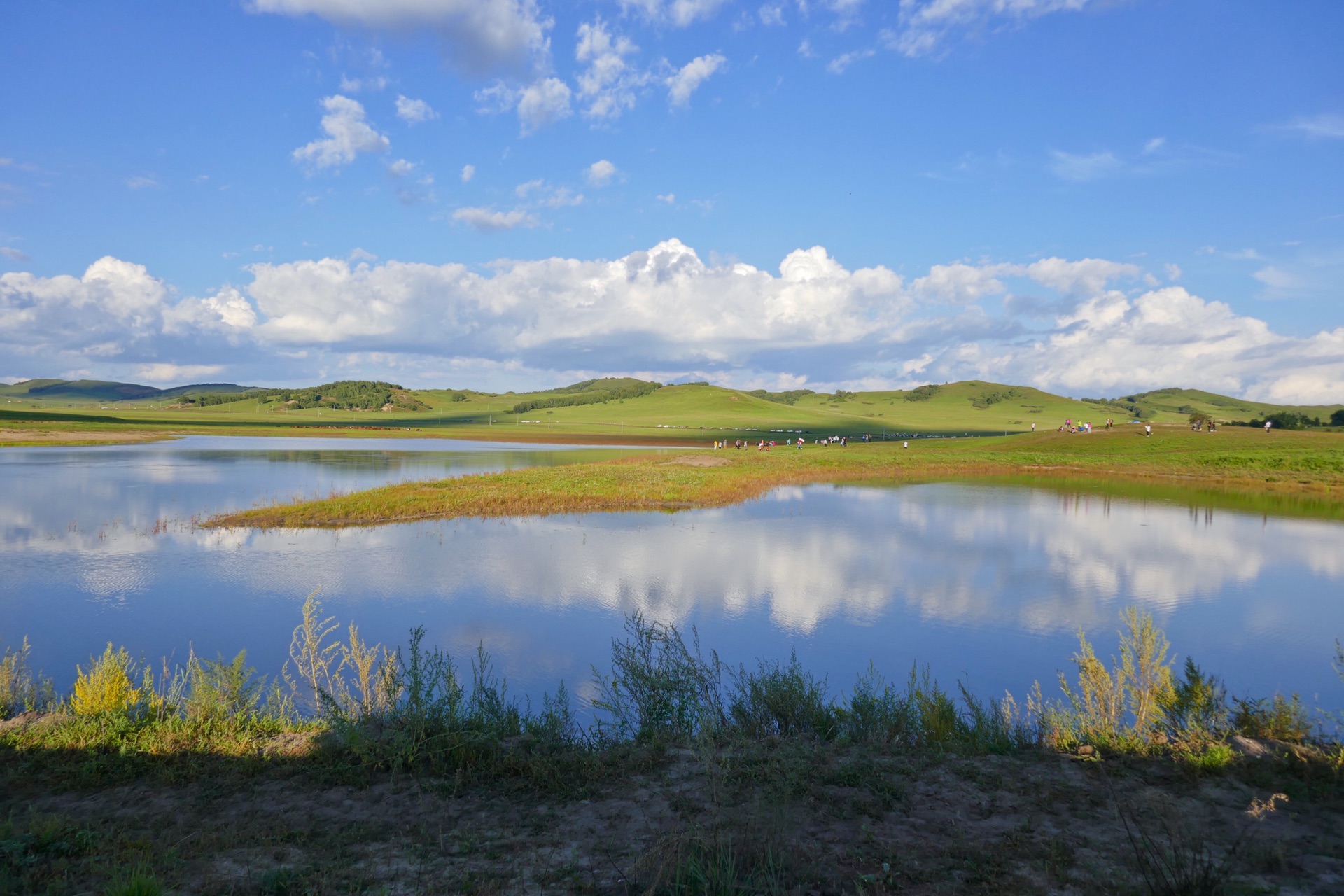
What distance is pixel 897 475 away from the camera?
51.5m

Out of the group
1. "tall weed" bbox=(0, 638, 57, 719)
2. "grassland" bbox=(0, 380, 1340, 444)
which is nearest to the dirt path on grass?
"tall weed" bbox=(0, 638, 57, 719)

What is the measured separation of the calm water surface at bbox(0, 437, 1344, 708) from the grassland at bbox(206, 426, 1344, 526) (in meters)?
3.09

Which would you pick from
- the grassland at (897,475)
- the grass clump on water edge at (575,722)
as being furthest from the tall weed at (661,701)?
the grassland at (897,475)

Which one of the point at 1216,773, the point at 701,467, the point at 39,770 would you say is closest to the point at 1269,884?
the point at 1216,773

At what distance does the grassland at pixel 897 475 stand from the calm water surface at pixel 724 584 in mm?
3095

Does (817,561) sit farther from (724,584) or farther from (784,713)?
(784,713)

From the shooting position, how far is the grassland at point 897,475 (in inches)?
1190

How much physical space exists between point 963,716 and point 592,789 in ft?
18.3

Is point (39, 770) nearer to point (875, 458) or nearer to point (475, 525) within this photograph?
point (475, 525)

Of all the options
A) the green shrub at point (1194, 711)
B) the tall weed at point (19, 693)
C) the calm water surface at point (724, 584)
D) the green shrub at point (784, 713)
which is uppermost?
the green shrub at point (1194, 711)

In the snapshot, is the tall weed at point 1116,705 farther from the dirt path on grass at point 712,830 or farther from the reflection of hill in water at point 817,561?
the reflection of hill in water at point 817,561

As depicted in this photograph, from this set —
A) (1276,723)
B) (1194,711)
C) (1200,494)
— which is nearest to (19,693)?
(1194,711)

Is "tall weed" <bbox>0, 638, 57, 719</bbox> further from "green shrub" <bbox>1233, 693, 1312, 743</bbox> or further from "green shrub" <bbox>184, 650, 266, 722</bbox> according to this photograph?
"green shrub" <bbox>1233, 693, 1312, 743</bbox>

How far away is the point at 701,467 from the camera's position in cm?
5150
